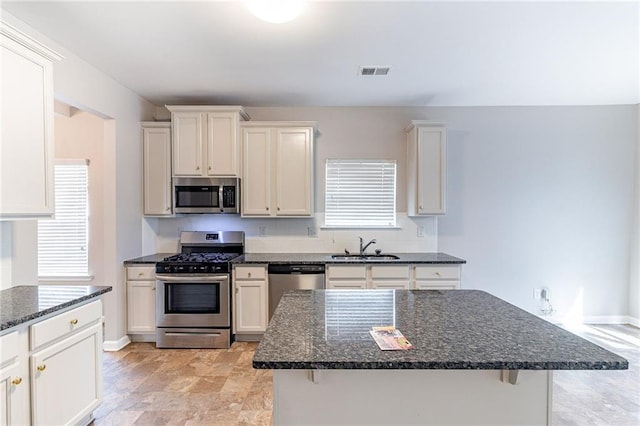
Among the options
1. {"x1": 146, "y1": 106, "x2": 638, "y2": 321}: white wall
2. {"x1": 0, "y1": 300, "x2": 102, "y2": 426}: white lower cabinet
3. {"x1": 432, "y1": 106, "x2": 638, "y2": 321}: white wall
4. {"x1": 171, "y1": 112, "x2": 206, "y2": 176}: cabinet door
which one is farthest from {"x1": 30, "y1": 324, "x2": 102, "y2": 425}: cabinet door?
{"x1": 432, "y1": 106, "x2": 638, "y2": 321}: white wall

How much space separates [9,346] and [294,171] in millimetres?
2777

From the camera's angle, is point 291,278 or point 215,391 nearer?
point 215,391

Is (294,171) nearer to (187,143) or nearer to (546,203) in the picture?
(187,143)

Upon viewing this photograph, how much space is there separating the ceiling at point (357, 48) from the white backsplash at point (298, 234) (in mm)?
1492

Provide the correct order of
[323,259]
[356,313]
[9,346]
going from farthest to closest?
[323,259] < [356,313] < [9,346]

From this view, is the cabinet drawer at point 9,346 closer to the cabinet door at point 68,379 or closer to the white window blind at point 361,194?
the cabinet door at point 68,379

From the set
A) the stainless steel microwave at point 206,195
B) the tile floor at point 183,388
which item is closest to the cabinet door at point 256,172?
the stainless steel microwave at point 206,195

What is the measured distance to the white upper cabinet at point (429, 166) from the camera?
3748 millimetres

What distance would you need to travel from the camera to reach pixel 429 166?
12.3 feet

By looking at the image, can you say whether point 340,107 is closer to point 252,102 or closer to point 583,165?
point 252,102

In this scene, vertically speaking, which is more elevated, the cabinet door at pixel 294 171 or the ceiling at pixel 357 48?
the ceiling at pixel 357 48

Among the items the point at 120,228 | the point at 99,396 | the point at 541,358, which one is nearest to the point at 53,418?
the point at 99,396

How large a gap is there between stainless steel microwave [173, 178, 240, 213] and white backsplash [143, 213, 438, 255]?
345 millimetres

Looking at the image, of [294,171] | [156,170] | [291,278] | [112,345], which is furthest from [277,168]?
[112,345]
